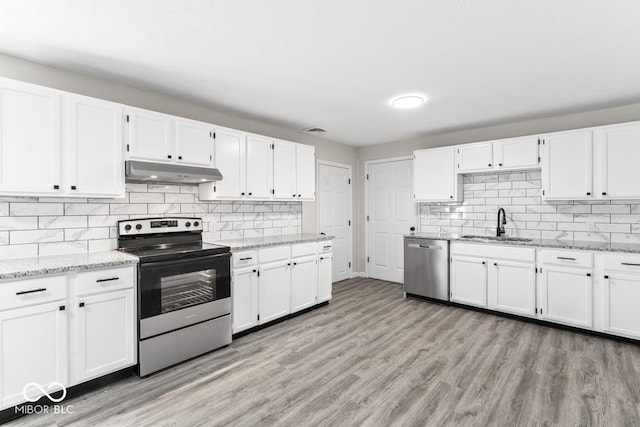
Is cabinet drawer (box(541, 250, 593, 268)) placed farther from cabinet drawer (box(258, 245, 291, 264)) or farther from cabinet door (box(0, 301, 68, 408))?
cabinet door (box(0, 301, 68, 408))

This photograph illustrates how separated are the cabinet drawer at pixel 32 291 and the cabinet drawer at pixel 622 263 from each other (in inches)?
186

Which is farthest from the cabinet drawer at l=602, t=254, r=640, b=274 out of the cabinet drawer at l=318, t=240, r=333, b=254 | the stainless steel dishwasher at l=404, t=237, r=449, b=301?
the cabinet drawer at l=318, t=240, r=333, b=254

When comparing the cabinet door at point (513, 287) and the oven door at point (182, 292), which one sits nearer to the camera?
the oven door at point (182, 292)

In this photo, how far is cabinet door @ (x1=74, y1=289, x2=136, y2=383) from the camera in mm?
2211

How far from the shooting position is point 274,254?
354 centimetres

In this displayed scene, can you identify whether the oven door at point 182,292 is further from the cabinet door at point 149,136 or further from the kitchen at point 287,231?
the cabinet door at point 149,136

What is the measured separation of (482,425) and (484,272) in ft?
7.67

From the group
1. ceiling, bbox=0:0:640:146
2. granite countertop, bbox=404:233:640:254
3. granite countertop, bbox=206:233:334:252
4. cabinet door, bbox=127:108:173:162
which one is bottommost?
granite countertop, bbox=404:233:640:254

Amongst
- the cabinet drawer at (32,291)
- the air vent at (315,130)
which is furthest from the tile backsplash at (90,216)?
the air vent at (315,130)

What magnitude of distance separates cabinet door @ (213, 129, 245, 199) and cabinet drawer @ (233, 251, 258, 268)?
2.20 ft

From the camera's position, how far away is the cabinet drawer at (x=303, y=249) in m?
3.78

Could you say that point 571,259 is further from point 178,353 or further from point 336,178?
A: point 178,353

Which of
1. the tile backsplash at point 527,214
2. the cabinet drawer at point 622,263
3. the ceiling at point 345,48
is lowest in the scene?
the cabinet drawer at point 622,263

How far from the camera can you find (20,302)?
1.97 meters
